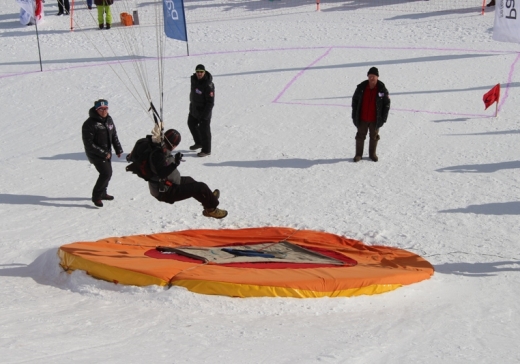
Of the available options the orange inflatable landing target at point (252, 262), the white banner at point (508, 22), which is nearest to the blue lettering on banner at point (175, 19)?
the white banner at point (508, 22)

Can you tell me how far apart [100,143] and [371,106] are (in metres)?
3.85

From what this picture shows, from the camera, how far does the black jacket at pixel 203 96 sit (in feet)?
37.5

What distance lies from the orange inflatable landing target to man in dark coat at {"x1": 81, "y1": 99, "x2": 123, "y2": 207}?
155 centimetres

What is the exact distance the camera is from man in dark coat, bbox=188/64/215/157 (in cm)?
1143

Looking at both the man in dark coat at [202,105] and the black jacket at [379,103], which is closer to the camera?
the black jacket at [379,103]

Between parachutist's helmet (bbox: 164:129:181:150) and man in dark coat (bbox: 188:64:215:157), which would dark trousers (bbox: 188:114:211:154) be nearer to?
man in dark coat (bbox: 188:64:215:157)

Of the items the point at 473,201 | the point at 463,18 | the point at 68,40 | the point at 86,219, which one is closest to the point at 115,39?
the point at 68,40

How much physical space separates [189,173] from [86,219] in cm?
203

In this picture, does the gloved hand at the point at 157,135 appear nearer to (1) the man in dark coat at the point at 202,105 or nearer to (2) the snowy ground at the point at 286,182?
(2) the snowy ground at the point at 286,182

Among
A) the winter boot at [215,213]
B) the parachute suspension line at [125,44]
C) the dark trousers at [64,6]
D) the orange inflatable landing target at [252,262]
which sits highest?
the dark trousers at [64,6]

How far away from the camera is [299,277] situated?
700 centimetres

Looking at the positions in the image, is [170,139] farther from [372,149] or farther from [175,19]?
[175,19]

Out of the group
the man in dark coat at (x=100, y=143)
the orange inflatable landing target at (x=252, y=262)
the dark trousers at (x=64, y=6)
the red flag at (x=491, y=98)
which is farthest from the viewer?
the dark trousers at (x=64, y=6)

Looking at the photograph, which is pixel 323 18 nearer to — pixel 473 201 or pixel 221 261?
pixel 473 201
